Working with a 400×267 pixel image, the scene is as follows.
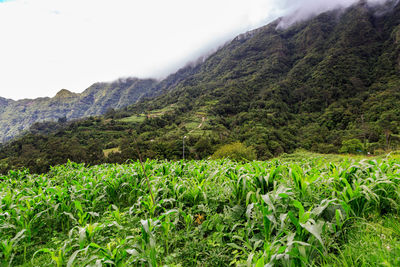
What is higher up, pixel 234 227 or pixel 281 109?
pixel 234 227

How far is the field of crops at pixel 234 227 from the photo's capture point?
4.87ft

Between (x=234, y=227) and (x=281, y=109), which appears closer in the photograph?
(x=234, y=227)

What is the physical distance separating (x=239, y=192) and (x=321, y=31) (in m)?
199

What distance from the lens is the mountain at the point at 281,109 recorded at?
39781 mm

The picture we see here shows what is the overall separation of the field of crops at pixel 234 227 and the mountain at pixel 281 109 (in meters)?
21.6

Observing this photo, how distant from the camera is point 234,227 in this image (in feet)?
6.68

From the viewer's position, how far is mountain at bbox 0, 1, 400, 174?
39781mm

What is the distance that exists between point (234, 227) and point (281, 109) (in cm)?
9580

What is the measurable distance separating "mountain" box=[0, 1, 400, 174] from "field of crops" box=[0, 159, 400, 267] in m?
21.6

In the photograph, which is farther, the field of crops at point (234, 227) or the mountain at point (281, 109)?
the mountain at point (281, 109)

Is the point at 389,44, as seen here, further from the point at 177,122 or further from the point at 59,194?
the point at 59,194

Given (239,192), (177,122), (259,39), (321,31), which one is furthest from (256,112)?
(259,39)

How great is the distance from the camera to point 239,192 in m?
2.78

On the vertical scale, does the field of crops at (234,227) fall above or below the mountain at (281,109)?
above
